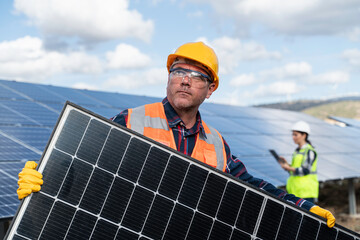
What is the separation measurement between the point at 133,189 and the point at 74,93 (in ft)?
38.5

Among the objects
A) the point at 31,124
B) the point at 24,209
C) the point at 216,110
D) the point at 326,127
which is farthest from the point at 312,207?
the point at 326,127

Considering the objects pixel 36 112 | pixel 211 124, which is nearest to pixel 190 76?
pixel 36 112

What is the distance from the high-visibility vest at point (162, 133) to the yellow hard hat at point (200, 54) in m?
0.52

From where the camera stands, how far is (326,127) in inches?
926

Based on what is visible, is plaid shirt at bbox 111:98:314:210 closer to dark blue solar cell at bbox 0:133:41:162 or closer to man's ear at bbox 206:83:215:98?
man's ear at bbox 206:83:215:98

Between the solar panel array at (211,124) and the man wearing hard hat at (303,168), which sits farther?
the man wearing hard hat at (303,168)

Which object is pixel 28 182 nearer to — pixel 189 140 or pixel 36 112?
pixel 189 140

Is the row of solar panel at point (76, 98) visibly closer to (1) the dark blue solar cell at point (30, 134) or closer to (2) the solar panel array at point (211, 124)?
(2) the solar panel array at point (211, 124)

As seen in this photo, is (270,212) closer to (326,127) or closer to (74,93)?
(74,93)

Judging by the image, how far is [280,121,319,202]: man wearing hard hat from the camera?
30.1ft

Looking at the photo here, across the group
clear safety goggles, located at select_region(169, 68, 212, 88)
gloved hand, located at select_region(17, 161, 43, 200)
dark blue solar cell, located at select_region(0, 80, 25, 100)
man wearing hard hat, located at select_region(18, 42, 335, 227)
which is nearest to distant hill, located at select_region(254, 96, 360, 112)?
dark blue solar cell, located at select_region(0, 80, 25, 100)

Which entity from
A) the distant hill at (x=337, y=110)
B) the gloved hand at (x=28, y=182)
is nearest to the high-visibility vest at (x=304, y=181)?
the gloved hand at (x=28, y=182)

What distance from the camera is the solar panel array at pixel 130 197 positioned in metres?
3.18

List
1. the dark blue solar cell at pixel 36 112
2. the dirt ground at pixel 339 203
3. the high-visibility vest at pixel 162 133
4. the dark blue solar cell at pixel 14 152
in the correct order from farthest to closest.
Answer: the dirt ground at pixel 339 203 < the dark blue solar cell at pixel 36 112 < the dark blue solar cell at pixel 14 152 < the high-visibility vest at pixel 162 133
